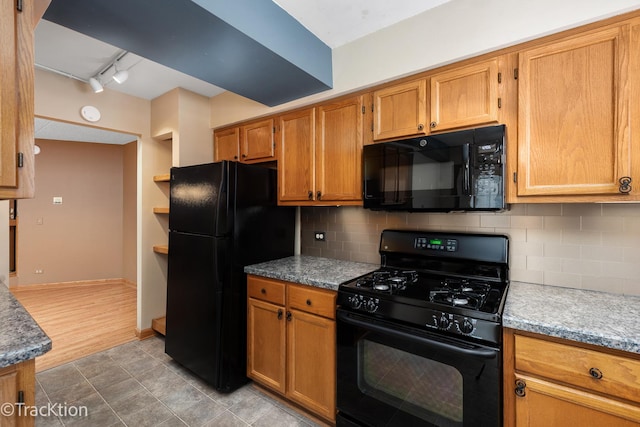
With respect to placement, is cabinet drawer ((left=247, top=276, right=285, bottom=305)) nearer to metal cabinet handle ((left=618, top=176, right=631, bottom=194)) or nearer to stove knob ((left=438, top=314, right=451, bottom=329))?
stove knob ((left=438, top=314, right=451, bottom=329))

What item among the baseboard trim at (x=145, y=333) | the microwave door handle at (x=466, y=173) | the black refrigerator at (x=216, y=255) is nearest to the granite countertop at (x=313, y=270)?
the black refrigerator at (x=216, y=255)

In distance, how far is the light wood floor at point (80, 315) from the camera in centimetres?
279

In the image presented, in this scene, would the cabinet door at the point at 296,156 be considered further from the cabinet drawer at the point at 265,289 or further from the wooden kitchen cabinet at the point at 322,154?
the cabinet drawer at the point at 265,289

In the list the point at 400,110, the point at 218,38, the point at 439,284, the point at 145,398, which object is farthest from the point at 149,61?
the point at 439,284

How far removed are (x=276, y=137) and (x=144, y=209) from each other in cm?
161

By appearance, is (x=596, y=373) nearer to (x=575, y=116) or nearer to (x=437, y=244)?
(x=437, y=244)

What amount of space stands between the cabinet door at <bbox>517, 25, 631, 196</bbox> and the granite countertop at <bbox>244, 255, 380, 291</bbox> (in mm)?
1084

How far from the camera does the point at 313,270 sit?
206 cm

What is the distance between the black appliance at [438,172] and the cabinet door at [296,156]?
502 millimetres

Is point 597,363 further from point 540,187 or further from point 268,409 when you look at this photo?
point 268,409

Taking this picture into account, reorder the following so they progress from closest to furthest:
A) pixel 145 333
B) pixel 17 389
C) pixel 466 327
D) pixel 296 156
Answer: pixel 17 389 → pixel 466 327 → pixel 296 156 → pixel 145 333

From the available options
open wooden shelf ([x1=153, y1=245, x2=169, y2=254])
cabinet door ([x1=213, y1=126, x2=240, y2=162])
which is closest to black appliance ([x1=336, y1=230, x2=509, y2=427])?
cabinet door ([x1=213, y1=126, x2=240, y2=162])

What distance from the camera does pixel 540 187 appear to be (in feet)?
4.76

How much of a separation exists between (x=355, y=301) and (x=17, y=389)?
1.32 meters
